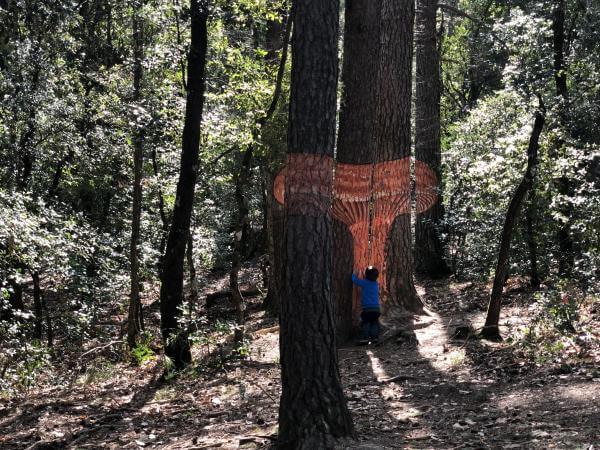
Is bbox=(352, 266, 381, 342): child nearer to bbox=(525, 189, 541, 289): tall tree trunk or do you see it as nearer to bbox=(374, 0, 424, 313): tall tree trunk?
bbox=(374, 0, 424, 313): tall tree trunk

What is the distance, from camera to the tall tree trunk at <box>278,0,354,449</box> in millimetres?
4984

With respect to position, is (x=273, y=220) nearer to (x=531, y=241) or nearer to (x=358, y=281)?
(x=358, y=281)

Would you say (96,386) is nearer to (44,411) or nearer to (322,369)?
(44,411)

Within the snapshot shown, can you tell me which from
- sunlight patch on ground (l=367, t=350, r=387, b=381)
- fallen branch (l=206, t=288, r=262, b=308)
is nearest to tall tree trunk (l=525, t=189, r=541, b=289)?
sunlight patch on ground (l=367, t=350, r=387, b=381)

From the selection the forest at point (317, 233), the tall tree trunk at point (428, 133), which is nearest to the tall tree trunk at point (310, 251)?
the forest at point (317, 233)

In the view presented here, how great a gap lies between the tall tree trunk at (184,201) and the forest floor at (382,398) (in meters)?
0.52

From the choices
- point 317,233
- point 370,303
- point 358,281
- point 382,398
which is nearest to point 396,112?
point 358,281

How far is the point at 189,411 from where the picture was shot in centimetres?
807

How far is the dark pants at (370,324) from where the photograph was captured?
10.4 m

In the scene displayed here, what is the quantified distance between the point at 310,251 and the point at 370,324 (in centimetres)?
561

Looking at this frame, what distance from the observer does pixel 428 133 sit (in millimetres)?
16000

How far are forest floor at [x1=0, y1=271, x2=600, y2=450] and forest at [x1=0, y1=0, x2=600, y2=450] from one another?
4 cm

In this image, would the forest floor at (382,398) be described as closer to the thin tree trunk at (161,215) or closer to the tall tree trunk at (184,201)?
the tall tree trunk at (184,201)

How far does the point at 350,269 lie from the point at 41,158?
8406mm
